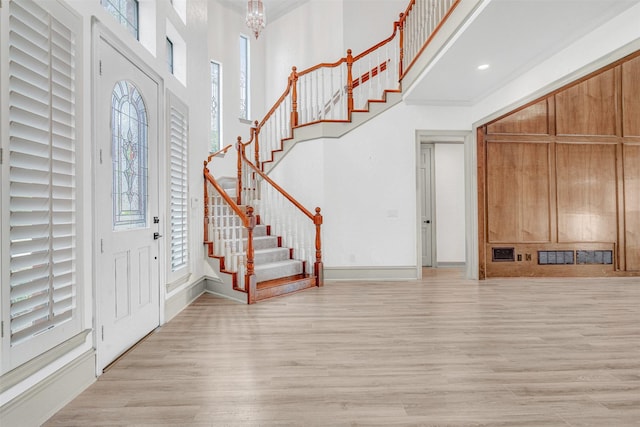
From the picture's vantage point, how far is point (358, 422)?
1.79 metres

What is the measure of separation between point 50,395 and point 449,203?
22.7ft

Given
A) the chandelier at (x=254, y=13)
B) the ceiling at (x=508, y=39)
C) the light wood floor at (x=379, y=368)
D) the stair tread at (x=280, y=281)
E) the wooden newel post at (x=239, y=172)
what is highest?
the chandelier at (x=254, y=13)

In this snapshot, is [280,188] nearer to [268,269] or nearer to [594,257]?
[268,269]

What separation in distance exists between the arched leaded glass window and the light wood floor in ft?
3.84

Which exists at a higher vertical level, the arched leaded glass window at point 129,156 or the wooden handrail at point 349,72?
the wooden handrail at point 349,72

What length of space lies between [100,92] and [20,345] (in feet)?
5.59

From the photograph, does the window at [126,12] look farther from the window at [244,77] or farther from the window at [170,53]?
the window at [244,77]

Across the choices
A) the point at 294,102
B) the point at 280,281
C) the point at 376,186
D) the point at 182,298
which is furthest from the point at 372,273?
the point at 294,102

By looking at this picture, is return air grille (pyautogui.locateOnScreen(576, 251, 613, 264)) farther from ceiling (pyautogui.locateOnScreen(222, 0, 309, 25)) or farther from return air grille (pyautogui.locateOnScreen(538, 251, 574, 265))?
ceiling (pyautogui.locateOnScreen(222, 0, 309, 25))

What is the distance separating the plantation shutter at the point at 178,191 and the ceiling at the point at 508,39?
3162 millimetres

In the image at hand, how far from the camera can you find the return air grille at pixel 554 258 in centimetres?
580

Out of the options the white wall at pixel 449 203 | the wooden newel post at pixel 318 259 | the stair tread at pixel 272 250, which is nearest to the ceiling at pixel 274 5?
the white wall at pixel 449 203

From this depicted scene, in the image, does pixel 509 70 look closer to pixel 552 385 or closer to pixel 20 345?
pixel 552 385

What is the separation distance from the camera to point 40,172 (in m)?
1.79
